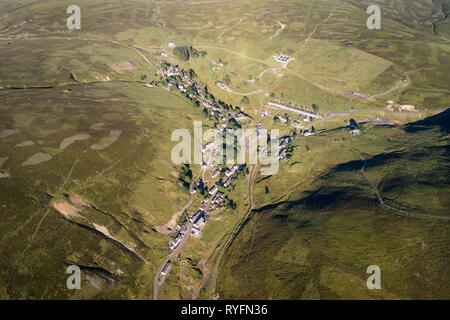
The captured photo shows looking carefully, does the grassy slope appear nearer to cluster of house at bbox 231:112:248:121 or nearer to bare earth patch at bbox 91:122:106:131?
cluster of house at bbox 231:112:248:121

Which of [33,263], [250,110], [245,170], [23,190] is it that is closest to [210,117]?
[250,110]

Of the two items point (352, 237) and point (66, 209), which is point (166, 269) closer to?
point (66, 209)

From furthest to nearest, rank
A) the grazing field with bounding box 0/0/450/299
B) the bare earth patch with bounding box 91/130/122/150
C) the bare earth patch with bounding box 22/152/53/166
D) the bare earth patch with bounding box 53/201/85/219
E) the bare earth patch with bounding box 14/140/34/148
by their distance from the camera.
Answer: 1. the bare earth patch with bounding box 91/130/122/150
2. the bare earth patch with bounding box 14/140/34/148
3. the bare earth patch with bounding box 22/152/53/166
4. the bare earth patch with bounding box 53/201/85/219
5. the grazing field with bounding box 0/0/450/299

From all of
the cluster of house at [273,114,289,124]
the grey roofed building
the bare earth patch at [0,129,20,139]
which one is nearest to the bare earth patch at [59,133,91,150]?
the bare earth patch at [0,129,20,139]

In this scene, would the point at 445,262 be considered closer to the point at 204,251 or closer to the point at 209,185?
the point at 204,251

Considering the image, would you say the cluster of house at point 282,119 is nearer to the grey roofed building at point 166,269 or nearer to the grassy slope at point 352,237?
the grassy slope at point 352,237

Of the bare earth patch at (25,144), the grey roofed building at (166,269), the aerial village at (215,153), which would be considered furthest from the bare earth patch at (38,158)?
the grey roofed building at (166,269)
